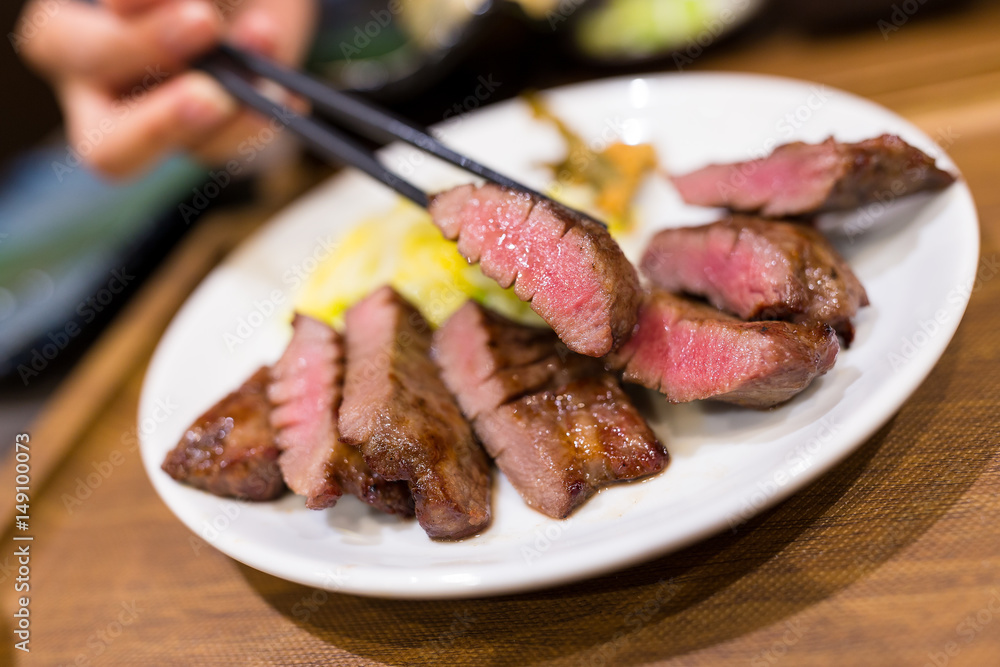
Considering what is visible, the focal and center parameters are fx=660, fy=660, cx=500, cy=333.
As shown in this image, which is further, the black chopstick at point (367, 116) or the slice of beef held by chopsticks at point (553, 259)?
the black chopstick at point (367, 116)

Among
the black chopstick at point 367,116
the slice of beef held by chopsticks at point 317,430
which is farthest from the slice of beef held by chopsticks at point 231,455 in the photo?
the black chopstick at point 367,116

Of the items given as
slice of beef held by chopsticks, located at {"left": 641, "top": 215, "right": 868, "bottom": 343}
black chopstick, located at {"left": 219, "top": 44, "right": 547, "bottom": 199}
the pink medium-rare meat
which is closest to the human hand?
black chopstick, located at {"left": 219, "top": 44, "right": 547, "bottom": 199}

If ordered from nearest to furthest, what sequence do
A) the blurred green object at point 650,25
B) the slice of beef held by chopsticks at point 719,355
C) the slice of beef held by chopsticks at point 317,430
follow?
the slice of beef held by chopsticks at point 719,355 → the slice of beef held by chopsticks at point 317,430 → the blurred green object at point 650,25

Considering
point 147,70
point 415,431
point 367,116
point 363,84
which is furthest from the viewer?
point 363,84

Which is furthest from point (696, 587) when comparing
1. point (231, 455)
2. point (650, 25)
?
point (650, 25)

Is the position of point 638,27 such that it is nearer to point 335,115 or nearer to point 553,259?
point 335,115

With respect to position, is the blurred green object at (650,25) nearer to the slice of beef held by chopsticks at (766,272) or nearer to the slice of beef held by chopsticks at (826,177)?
the slice of beef held by chopsticks at (826,177)
